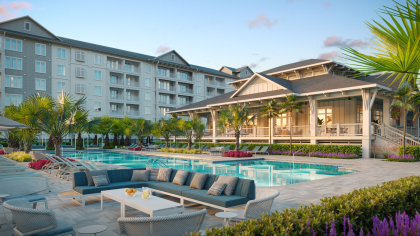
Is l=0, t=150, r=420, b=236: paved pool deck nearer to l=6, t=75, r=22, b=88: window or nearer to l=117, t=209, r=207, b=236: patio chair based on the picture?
l=117, t=209, r=207, b=236: patio chair

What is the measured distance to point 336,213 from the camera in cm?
372

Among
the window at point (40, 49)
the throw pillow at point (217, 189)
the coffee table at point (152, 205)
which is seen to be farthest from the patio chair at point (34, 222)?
the window at point (40, 49)

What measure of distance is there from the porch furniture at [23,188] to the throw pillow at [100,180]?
4.22 ft

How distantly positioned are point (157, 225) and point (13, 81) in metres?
42.7

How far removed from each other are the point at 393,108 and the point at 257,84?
39.4 feet

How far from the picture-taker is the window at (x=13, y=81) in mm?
37281

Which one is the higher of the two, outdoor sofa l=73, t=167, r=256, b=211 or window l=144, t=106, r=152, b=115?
window l=144, t=106, r=152, b=115

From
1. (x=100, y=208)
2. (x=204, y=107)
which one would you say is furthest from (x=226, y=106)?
(x=100, y=208)

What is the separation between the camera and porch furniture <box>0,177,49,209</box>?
6586 mm

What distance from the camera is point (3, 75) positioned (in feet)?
121

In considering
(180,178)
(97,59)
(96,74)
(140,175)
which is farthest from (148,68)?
(180,178)

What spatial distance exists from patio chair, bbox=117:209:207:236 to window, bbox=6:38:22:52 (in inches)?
1710

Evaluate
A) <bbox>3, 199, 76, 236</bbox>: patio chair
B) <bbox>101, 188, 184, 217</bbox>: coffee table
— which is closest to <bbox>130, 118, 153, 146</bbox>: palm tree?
<bbox>101, 188, 184, 217</bbox>: coffee table

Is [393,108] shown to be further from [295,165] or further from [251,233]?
[251,233]
